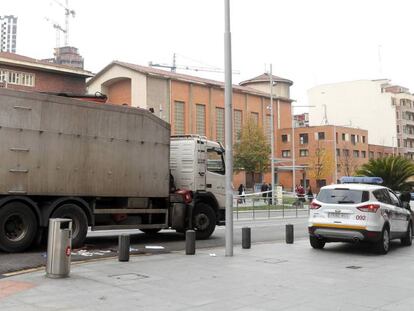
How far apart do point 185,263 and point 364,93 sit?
323 feet

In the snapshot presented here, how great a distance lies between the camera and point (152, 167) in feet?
46.2

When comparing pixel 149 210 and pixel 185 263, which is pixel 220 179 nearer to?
pixel 149 210

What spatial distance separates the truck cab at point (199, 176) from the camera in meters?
15.2

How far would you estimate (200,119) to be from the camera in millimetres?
72062

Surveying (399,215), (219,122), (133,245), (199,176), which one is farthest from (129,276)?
(219,122)

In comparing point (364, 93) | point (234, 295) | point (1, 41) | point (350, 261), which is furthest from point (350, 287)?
point (1, 41)

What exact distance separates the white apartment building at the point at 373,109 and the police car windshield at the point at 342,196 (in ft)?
295

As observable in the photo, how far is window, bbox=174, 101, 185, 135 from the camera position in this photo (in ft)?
226

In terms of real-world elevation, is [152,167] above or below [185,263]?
above

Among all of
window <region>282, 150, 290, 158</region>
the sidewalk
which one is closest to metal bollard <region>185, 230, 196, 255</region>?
the sidewalk

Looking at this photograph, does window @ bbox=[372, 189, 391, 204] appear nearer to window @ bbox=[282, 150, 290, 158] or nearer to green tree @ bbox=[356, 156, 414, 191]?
green tree @ bbox=[356, 156, 414, 191]

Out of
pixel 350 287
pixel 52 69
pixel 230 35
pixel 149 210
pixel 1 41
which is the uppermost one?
pixel 1 41

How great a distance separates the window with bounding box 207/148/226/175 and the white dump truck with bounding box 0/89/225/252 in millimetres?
43

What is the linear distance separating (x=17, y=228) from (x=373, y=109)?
9948 cm
